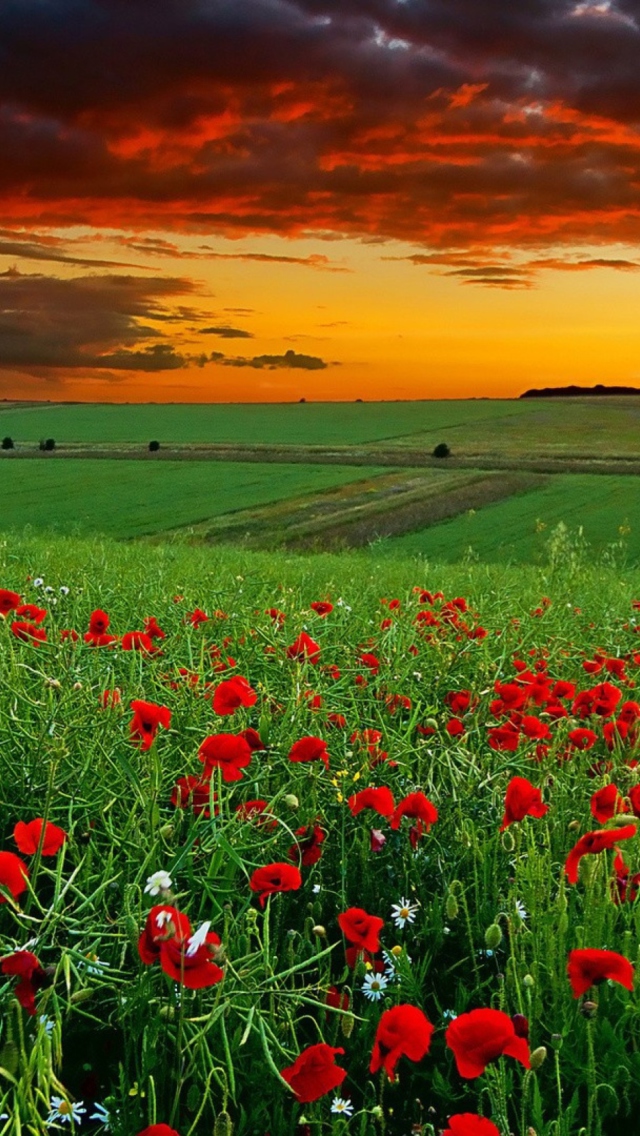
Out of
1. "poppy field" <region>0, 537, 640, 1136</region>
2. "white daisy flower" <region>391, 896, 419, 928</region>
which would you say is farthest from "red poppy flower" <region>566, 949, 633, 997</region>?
"white daisy flower" <region>391, 896, 419, 928</region>

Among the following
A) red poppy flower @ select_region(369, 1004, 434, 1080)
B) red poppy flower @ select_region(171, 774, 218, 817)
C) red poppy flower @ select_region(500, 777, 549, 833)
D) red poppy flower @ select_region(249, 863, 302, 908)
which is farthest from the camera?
red poppy flower @ select_region(171, 774, 218, 817)

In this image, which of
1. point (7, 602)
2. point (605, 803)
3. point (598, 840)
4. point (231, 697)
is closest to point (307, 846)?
point (231, 697)

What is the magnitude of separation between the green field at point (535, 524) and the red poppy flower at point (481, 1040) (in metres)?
20.0

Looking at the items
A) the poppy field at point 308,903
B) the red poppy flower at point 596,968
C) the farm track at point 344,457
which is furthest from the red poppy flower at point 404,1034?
the farm track at point 344,457

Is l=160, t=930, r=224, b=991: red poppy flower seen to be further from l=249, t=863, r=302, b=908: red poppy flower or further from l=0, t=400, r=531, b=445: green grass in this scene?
l=0, t=400, r=531, b=445: green grass

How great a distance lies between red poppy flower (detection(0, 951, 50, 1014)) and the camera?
1.66m

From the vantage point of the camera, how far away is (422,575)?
1056 cm

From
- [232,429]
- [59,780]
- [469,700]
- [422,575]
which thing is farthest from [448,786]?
[232,429]

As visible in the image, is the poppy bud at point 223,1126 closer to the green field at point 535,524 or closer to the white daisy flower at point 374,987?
the white daisy flower at point 374,987

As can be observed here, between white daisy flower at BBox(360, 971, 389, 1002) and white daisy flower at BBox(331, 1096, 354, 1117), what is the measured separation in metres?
0.27

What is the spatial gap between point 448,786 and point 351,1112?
138 centimetres

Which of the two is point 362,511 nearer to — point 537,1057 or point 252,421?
point 537,1057

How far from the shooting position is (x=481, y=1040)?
5.02 feet

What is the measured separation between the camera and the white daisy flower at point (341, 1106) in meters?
1.82
